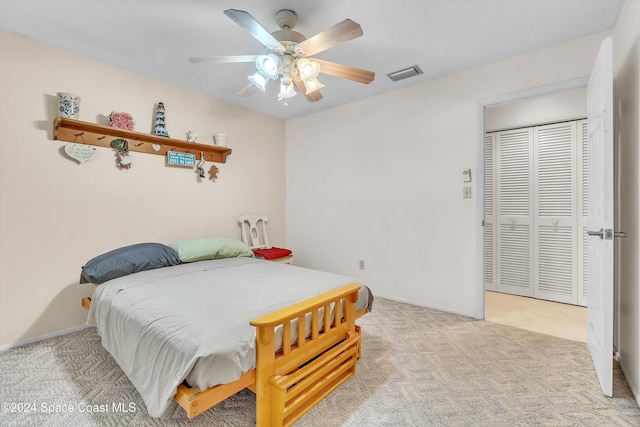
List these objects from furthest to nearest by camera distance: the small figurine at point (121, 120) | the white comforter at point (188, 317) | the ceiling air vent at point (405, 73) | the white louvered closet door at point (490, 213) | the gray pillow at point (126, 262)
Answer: the white louvered closet door at point (490, 213)
the ceiling air vent at point (405, 73)
the small figurine at point (121, 120)
the gray pillow at point (126, 262)
the white comforter at point (188, 317)

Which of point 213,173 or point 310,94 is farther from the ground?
point 310,94

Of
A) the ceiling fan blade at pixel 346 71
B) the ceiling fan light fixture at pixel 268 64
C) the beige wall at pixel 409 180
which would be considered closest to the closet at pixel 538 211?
the beige wall at pixel 409 180

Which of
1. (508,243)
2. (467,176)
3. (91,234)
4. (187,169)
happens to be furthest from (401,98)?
(91,234)

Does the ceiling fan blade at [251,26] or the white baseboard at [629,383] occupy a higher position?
the ceiling fan blade at [251,26]

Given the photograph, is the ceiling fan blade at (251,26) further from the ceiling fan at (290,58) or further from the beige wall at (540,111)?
the beige wall at (540,111)

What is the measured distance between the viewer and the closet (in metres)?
3.22

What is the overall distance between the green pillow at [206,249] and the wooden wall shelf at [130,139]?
3.38ft

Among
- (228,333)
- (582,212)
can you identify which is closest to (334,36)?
(228,333)

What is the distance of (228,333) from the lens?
1352mm

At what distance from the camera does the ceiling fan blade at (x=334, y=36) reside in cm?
158

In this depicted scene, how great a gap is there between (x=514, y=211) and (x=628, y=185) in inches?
74.0

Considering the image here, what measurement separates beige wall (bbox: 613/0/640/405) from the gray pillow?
328 centimetres

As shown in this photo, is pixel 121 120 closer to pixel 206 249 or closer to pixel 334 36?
pixel 206 249

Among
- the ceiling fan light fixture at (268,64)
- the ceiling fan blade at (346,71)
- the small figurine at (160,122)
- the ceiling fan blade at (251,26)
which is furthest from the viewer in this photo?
the small figurine at (160,122)
